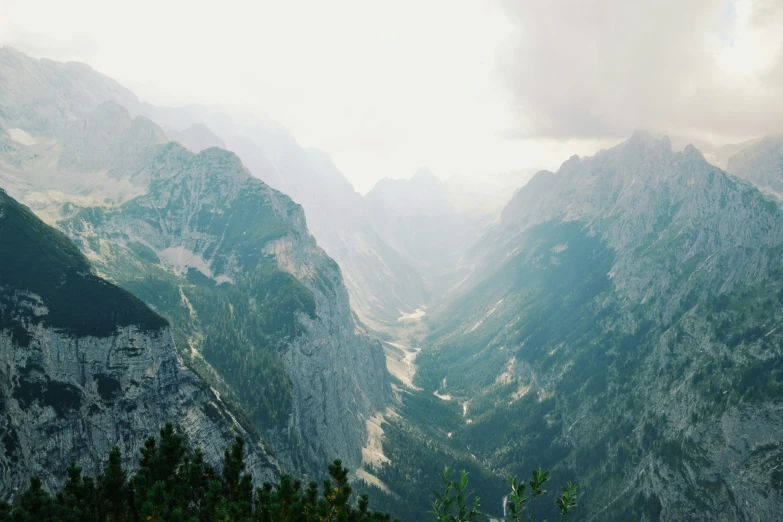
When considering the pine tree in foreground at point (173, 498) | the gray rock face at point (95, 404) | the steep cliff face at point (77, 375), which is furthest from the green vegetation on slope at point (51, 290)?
the pine tree in foreground at point (173, 498)

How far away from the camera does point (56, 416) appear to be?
104 m

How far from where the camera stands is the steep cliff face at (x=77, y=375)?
3952 inches

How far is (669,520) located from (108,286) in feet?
776

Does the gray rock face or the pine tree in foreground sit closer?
the pine tree in foreground

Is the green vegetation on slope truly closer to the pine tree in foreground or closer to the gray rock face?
the gray rock face

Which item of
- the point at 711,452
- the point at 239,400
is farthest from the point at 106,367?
the point at 711,452

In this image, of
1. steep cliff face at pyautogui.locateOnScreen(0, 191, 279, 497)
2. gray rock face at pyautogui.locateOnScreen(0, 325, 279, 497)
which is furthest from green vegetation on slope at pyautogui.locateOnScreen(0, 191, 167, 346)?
gray rock face at pyautogui.locateOnScreen(0, 325, 279, 497)

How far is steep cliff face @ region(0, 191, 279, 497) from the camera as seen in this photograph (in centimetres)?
10038

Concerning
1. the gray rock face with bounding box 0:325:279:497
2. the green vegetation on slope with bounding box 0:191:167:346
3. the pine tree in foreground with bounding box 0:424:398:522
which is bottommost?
the gray rock face with bounding box 0:325:279:497

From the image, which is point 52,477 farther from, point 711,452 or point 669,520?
point 711,452

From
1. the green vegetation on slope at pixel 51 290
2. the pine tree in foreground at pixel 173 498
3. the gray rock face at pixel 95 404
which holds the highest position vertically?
the pine tree in foreground at pixel 173 498

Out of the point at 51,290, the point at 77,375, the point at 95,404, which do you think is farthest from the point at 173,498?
the point at 51,290

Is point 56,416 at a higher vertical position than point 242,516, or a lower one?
lower

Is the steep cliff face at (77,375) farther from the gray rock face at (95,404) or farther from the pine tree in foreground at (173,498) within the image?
the pine tree in foreground at (173,498)
